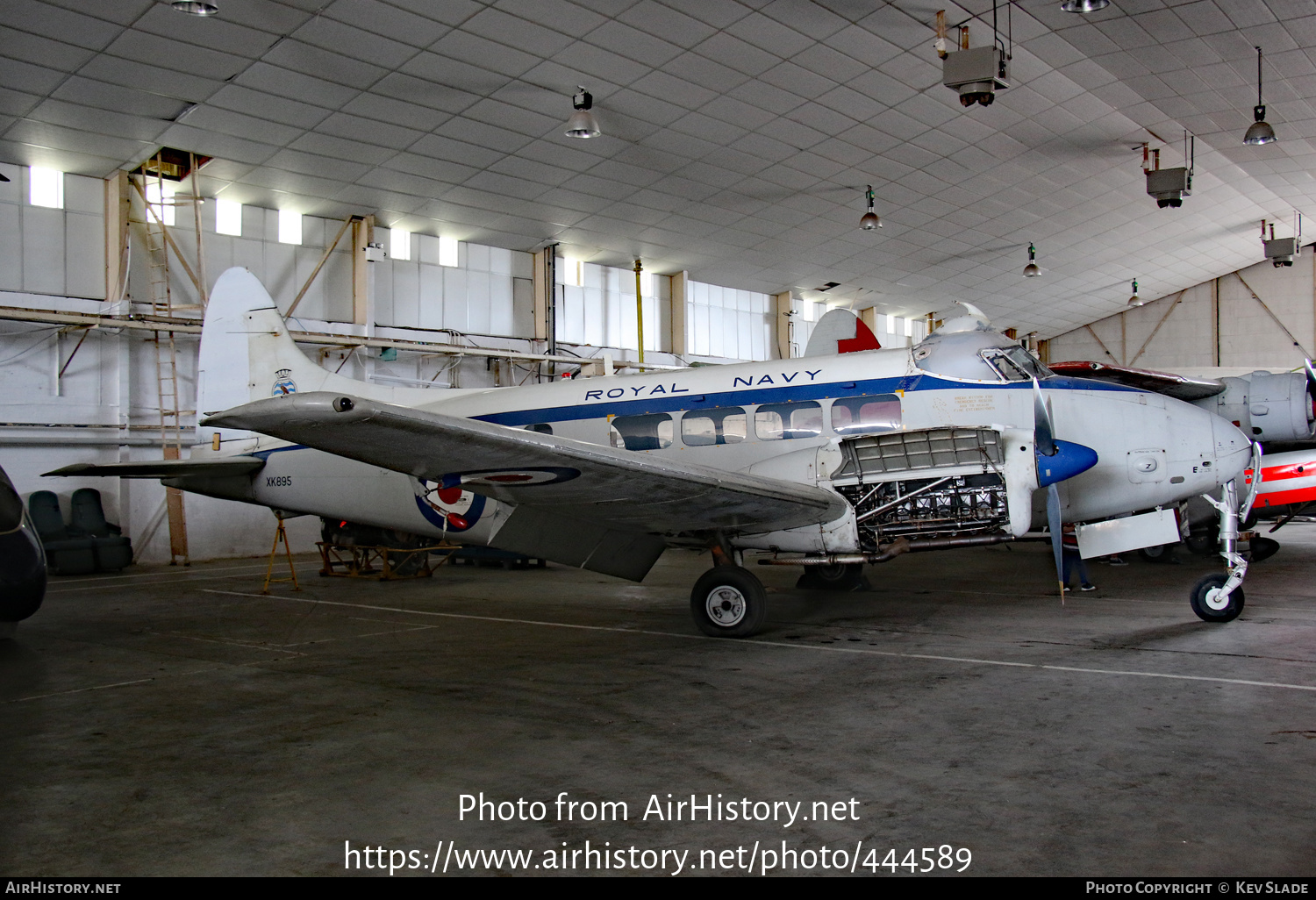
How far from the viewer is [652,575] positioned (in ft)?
48.2

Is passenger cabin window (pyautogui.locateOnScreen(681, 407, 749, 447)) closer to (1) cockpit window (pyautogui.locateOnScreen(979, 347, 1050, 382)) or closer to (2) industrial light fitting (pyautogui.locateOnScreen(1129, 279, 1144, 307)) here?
(1) cockpit window (pyautogui.locateOnScreen(979, 347, 1050, 382))

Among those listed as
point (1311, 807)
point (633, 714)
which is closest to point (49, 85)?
point (633, 714)

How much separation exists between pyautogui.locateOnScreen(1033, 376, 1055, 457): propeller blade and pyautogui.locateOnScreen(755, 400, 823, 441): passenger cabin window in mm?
2123

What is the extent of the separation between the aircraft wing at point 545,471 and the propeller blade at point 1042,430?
190 centimetres

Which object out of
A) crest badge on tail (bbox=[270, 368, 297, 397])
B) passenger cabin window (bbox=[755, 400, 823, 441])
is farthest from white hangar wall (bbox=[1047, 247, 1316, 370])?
crest badge on tail (bbox=[270, 368, 297, 397])

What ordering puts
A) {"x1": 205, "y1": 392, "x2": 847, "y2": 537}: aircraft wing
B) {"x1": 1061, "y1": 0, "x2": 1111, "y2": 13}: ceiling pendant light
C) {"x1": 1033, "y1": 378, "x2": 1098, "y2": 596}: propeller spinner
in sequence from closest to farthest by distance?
{"x1": 205, "y1": 392, "x2": 847, "y2": 537}: aircraft wing, {"x1": 1033, "y1": 378, "x2": 1098, "y2": 596}: propeller spinner, {"x1": 1061, "y1": 0, "x2": 1111, "y2": 13}: ceiling pendant light

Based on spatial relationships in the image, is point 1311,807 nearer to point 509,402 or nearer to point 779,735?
point 779,735

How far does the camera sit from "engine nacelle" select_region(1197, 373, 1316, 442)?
13.9m

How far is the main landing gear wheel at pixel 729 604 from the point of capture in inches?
335

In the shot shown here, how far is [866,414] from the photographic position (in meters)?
9.08

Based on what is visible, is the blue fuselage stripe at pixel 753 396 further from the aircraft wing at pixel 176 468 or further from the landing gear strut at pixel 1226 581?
the aircraft wing at pixel 176 468

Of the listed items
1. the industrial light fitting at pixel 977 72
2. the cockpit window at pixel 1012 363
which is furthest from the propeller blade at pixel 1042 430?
the industrial light fitting at pixel 977 72

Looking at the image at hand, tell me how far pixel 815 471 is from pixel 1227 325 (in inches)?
1342

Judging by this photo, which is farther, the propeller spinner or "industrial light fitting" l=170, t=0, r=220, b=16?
"industrial light fitting" l=170, t=0, r=220, b=16
